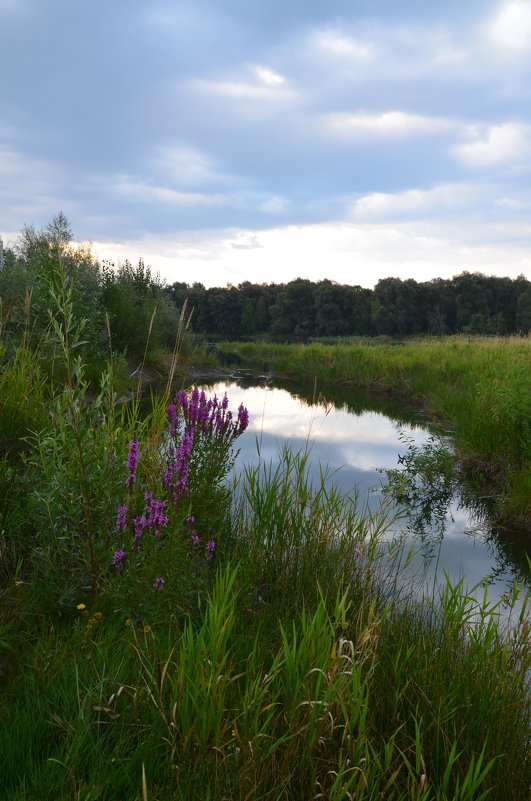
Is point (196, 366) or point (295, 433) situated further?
point (196, 366)

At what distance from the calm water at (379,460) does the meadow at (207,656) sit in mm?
604

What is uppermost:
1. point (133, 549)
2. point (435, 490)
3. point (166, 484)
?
point (166, 484)

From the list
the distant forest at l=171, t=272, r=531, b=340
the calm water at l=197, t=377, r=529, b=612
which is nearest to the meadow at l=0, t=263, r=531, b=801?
the calm water at l=197, t=377, r=529, b=612

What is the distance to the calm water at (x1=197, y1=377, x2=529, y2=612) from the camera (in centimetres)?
570

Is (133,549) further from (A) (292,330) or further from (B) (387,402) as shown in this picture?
(A) (292,330)

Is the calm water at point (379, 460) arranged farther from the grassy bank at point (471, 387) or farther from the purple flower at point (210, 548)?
the purple flower at point (210, 548)

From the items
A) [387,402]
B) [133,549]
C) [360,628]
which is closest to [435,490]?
[360,628]

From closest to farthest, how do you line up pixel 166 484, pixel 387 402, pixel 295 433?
pixel 166 484, pixel 295 433, pixel 387 402

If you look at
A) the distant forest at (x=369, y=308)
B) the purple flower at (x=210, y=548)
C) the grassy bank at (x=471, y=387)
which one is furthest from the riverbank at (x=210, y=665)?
the distant forest at (x=369, y=308)

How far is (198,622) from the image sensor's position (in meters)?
2.96

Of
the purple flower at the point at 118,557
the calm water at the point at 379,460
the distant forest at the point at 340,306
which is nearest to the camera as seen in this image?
the purple flower at the point at 118,557

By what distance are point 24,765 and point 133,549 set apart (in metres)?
1.07

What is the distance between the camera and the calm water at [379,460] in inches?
225

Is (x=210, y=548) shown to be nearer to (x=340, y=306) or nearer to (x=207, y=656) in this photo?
(x=207, y=656)
